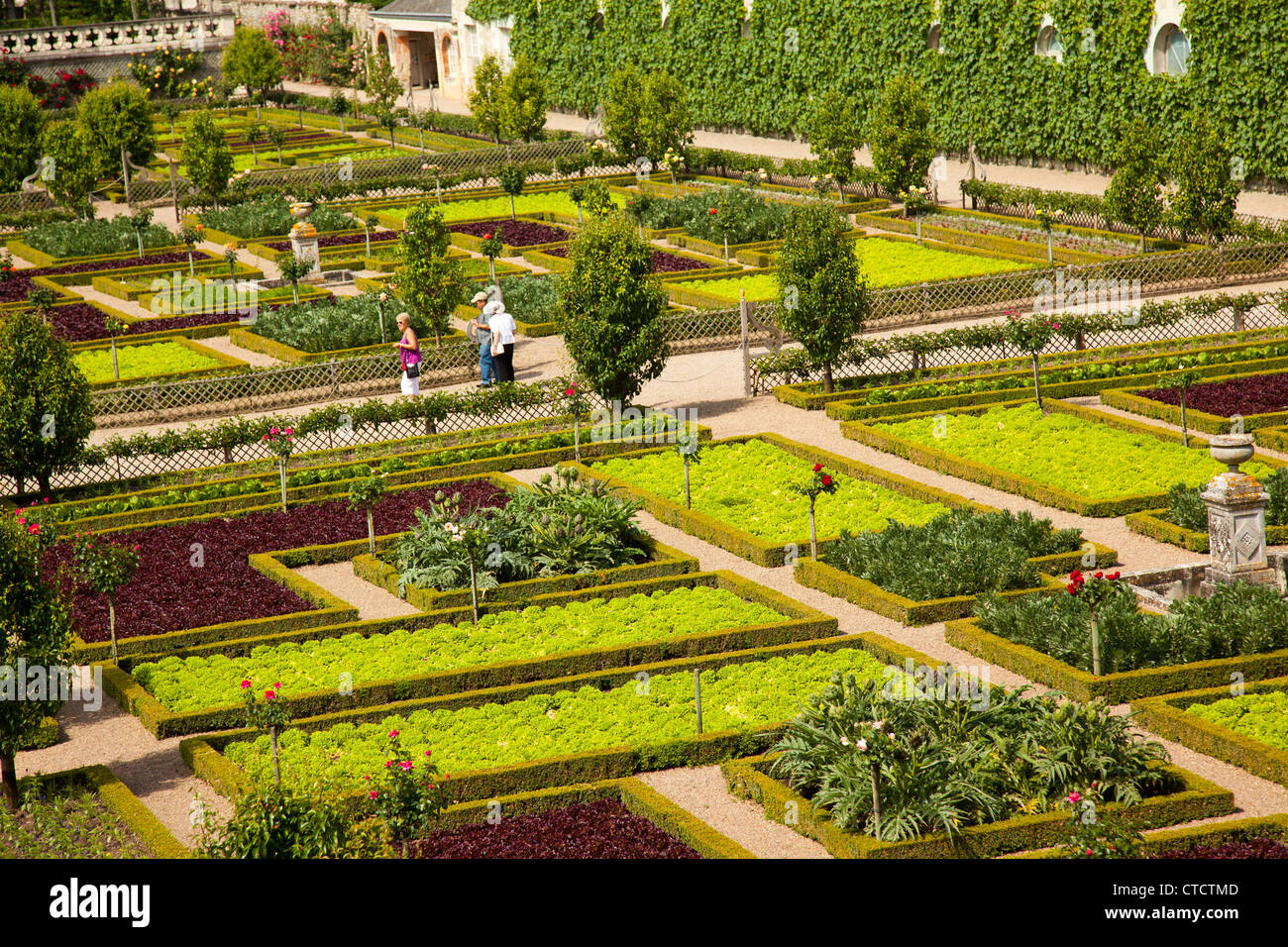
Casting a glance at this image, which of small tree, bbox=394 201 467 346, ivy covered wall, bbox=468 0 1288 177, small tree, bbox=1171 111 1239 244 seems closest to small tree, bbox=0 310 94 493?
small tree, bbox=394 201 467 346

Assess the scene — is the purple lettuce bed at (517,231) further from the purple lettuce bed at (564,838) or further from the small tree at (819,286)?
the purple lettuce bed at (564,838)

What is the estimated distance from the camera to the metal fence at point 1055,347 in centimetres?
2398

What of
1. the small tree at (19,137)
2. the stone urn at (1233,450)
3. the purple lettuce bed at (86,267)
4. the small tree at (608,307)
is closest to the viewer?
the stone urn at (1233,450)

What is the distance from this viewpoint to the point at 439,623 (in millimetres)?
15711

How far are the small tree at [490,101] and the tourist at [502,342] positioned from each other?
25045 millimetres

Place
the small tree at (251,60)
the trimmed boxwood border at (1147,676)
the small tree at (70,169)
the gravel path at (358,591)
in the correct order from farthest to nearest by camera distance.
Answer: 1. the small tree at (251,60)
2. the small tree at (70,169)
3. the gravel path at (358,591)
4. the trimmed boxwood border at (1147,676)

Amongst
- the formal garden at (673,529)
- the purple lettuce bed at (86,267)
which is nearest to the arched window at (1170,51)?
the formal garden at (673,529)

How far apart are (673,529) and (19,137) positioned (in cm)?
2975

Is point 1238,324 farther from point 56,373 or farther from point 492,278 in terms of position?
point 56,373

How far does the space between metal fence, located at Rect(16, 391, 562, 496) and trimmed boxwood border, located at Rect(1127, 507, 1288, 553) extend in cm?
828

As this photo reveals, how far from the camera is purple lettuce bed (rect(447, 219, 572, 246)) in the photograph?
35500 mm

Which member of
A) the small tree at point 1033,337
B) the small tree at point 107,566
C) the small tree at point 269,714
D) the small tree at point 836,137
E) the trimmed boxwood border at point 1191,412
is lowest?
the small tree at point 269,714
